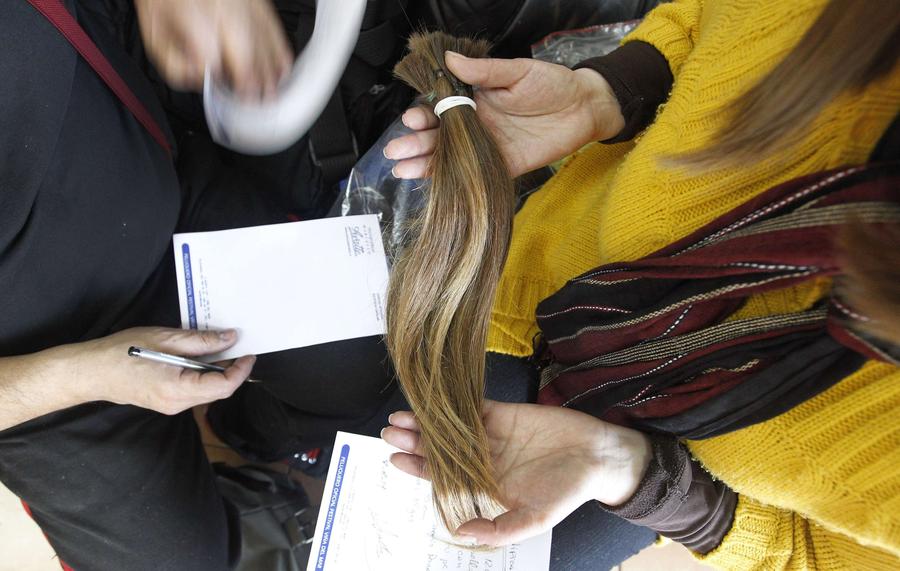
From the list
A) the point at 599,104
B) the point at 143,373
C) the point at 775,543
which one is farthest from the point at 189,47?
the point at 775,543

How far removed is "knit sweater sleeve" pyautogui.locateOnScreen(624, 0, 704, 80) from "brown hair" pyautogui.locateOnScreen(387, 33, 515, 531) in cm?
27

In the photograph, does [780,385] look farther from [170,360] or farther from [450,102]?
[170,360]

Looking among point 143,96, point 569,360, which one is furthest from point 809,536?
point 143,96

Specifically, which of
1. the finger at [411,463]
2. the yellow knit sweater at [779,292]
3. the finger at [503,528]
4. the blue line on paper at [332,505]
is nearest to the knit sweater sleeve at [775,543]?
the yellow knit sweater at [779,292]

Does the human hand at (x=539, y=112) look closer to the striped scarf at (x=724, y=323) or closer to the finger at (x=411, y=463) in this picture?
the striped scarf at (x=724, y=323)

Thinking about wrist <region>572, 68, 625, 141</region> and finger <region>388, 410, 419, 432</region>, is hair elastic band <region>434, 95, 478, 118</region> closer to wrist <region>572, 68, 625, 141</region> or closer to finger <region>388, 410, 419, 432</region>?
wrist <region>572, 68, 625, 141</region>

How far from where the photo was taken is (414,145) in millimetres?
614

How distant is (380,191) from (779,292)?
617mm

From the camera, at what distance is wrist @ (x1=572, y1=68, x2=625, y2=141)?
0.68 metres

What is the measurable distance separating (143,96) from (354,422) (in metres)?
0.60

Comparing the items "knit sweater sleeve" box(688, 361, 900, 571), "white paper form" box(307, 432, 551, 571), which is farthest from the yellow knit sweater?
"white paper form" box(307, 432, 551, 571)

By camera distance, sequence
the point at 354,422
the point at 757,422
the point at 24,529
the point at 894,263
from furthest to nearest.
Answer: the point at 24,529 → the point at 354,422 → the point at 757,422 → the point at 894,263

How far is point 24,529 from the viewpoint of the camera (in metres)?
1.04

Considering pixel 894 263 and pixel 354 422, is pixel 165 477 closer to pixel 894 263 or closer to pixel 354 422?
pixel 354 422
